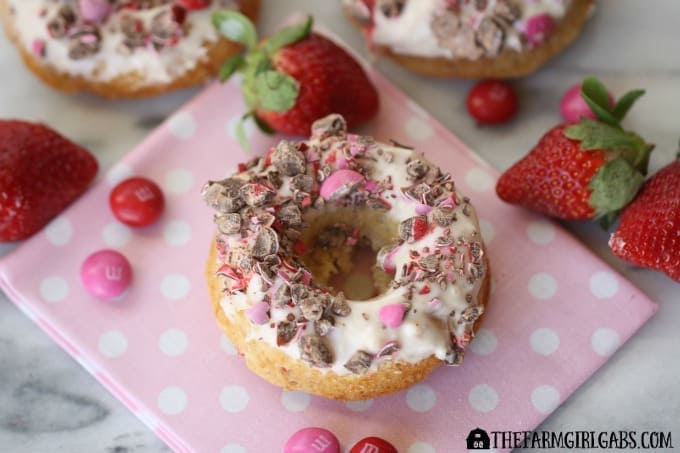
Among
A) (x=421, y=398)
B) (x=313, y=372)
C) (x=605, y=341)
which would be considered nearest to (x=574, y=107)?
(x=605, y=341)

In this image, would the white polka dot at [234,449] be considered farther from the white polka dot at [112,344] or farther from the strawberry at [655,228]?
the strawberry at [655,228]

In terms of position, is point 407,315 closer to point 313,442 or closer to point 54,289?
point 313,442

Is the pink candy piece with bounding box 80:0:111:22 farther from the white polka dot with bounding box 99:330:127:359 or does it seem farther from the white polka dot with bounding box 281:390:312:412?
the white polka dot with bounding box 281:390:312:412

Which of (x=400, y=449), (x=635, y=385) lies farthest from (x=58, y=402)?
(x=635, y=385)

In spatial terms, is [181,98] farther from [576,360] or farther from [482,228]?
[576,360]

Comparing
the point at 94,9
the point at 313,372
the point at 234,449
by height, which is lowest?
the point at 234,449

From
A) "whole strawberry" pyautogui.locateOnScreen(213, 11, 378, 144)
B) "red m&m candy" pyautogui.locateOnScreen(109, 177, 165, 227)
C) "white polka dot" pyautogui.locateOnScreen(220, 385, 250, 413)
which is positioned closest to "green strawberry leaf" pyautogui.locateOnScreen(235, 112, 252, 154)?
"whole strawberry" pyautogui.locateOnScreen(213, 11, 378, 144)

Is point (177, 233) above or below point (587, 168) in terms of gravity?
below

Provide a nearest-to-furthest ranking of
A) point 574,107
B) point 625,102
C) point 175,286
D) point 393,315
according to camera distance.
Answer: point 393,315 → point 625,102 → point 175,286 → point 574,107
